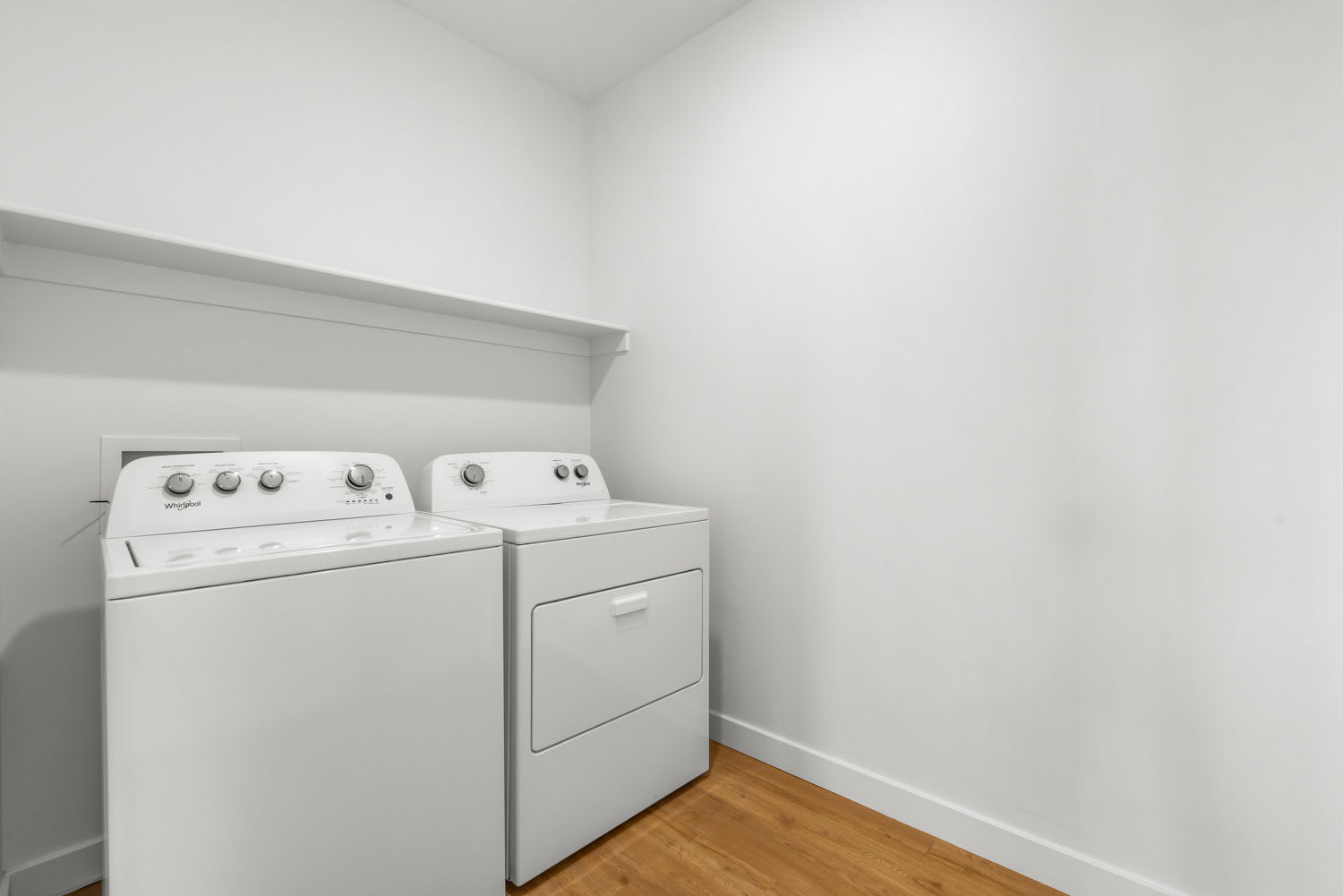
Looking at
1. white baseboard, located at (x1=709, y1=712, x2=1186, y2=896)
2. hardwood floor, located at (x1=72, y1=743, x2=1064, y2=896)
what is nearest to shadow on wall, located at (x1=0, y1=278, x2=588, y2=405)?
hardwood floor, located at (x1=72, y1=743, x2=1064, y2=896)

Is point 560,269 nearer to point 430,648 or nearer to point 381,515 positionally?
point 381,515

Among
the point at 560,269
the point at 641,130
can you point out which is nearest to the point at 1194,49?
the point at 641,130

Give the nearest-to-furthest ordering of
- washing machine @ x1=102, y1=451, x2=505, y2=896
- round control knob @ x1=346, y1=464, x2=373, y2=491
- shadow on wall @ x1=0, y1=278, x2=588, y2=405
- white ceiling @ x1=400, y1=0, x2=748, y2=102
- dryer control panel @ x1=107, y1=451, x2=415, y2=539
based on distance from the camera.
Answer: washing machine @ x1=102, y1=451, x2=505, y2=896, dryer control panel @ x1=107, y1=451, x2=415, y2=539, shadow on wall @ x1=0, y1=278, x2=588, y2=405, round control knob @ x1=346, y1=464, x2=373, y2=491, white ceiling @ x1=400, y1=0, x2=748, y2=102

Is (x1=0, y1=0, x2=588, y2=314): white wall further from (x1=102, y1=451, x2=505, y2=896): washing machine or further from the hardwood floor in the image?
the hardwood floor

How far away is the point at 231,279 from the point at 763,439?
1.46 meters

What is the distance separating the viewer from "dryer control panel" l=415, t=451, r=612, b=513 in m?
1.62

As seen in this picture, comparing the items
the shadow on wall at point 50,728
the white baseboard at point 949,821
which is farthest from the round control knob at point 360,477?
the white baseboard at point 949,821

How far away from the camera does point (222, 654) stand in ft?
2.97

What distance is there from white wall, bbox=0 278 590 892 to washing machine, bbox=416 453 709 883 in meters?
0.48

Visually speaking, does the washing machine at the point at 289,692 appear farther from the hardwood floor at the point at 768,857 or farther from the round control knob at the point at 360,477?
the hardwood floor at the point at 768,857

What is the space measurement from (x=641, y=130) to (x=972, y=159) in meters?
1.21

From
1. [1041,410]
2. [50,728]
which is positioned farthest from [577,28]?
[50,728]

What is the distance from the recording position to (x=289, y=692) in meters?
0.96

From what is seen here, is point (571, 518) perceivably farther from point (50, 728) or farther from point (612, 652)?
point (50, 728)
